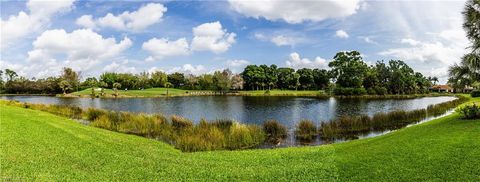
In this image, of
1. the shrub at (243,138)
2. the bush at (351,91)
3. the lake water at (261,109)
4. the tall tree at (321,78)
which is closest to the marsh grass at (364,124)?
the lake water at (261,109)

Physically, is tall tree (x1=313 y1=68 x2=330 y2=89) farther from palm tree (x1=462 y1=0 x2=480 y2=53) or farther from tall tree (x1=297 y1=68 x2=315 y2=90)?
palm tree (x1=462 y1=0 x2=480 y2=53)

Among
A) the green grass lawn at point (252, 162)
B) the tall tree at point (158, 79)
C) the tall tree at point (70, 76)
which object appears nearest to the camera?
the green grass lawn at point (252, 162)

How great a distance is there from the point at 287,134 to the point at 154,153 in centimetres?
1312

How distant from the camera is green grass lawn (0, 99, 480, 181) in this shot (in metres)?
9.88

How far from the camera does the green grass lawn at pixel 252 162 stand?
9.88 meters

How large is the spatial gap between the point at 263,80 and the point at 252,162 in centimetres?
10799

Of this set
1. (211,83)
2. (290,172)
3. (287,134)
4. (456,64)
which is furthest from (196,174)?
(211,83)

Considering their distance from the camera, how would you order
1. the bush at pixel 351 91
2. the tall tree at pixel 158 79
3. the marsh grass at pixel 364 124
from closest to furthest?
the marsh grass at pixel 364 124, the bush at pixel 351 91, the tall tree at pixel 158 79

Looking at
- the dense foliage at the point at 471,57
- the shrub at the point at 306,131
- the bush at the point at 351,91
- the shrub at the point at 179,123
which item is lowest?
the shrub at the point at 306,131

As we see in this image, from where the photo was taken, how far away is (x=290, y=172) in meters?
10.8

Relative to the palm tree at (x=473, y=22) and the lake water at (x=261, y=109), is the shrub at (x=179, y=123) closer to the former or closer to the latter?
the lake water at (x=261, y=109)

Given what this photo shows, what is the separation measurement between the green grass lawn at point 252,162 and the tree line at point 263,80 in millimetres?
88045

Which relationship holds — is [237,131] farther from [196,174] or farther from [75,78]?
[75,78]

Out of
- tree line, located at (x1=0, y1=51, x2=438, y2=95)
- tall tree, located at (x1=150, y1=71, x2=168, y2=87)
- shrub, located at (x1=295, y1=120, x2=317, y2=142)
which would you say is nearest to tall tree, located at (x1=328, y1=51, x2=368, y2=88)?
tree line, located at (x1=0, y1=51, x2=438, y2=95)
